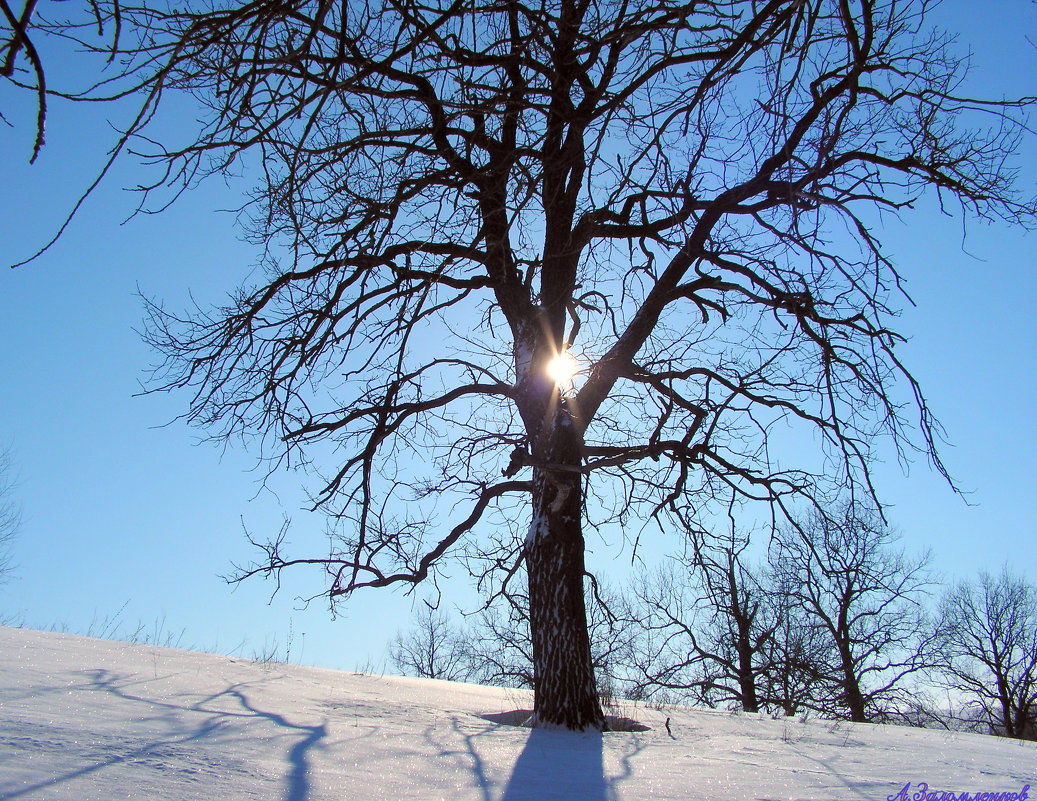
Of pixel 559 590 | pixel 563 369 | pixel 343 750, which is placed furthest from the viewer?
pixel 563 369

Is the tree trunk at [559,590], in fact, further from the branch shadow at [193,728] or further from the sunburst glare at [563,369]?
the branch shadow at [193,728]

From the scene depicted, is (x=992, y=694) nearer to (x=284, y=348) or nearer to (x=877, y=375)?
(x=877, y=375)

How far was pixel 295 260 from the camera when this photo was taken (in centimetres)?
303

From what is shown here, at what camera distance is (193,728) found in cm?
318

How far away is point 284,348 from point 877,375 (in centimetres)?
513

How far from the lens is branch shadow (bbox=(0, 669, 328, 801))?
7.69 feet

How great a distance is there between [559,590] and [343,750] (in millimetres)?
2955
